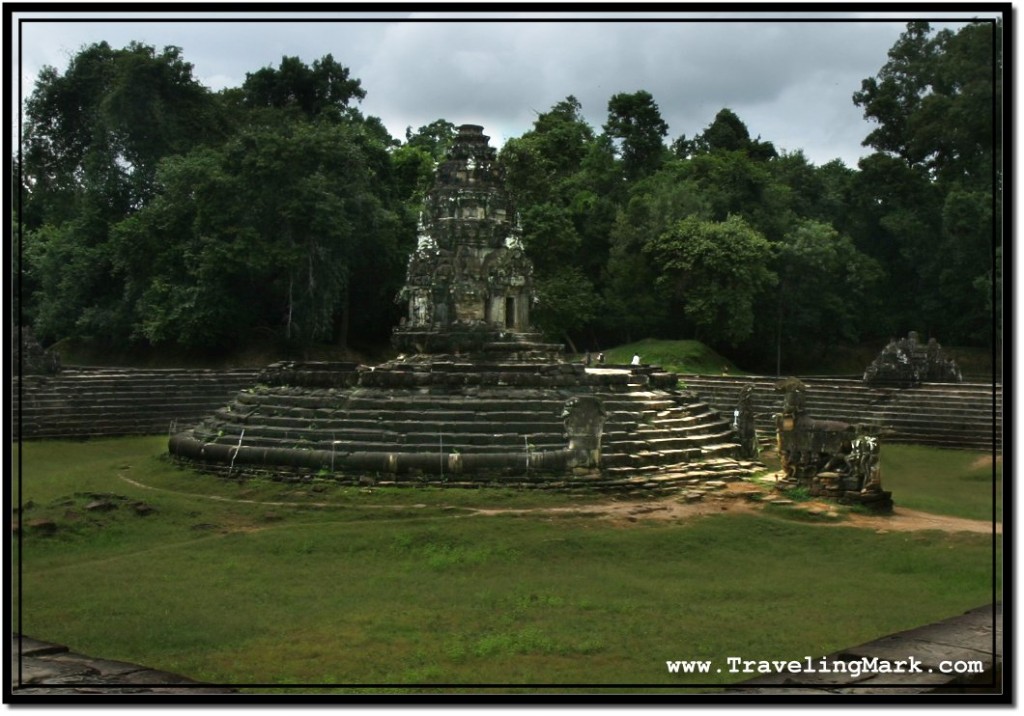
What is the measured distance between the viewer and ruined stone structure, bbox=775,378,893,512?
13.8 metres

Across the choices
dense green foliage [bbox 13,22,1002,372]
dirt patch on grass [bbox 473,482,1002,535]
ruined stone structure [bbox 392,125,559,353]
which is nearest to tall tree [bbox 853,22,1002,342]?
dense green foliage [bbox 13,22,1002,372]

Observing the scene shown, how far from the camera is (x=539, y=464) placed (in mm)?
15242

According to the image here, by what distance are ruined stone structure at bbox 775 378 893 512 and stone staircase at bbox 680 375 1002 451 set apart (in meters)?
5.94

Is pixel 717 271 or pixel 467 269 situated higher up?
pixel 717 271

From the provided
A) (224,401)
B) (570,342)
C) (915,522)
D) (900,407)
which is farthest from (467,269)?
(570,342)

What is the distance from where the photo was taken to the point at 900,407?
2400cm

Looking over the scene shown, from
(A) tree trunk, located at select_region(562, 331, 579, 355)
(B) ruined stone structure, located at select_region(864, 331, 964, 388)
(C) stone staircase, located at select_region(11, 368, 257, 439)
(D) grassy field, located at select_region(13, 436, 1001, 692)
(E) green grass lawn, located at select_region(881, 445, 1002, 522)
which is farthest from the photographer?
(A) tree trunk, located at select_region(562, 331, 579, 355)

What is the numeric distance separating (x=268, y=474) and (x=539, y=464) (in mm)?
4304

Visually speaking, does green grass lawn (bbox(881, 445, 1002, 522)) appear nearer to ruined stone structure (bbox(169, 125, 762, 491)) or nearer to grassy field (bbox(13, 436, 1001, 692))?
grassy field (bbox(13, 436, 1001, 692))

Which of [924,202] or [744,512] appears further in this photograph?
[924,202]

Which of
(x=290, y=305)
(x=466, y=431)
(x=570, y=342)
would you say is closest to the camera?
(x=466, y=431)

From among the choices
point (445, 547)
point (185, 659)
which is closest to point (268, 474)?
point (445, 547)

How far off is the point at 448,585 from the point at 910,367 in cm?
1883

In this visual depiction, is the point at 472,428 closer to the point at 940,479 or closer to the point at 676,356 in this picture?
the point at 940,479
